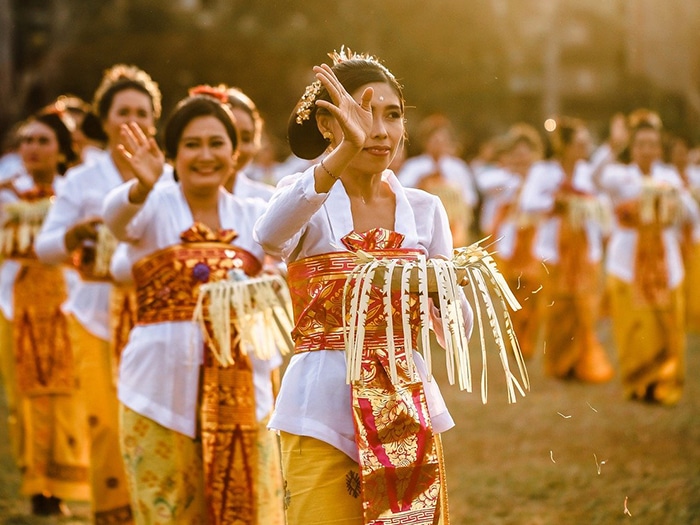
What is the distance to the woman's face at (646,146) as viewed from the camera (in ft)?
33.5

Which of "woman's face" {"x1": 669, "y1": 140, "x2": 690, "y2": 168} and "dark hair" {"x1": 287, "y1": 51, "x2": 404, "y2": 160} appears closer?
"dark hair" {"x1": 287, "y1": 51, "x2": 404, "y2": 160}

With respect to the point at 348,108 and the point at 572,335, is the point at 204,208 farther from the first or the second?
the point at 572,335

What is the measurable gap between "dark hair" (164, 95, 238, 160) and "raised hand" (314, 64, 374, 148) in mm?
1482

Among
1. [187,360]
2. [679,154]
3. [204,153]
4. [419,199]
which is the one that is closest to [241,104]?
[204,153]

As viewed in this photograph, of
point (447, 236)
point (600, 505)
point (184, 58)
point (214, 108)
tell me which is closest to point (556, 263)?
point (600, 505)

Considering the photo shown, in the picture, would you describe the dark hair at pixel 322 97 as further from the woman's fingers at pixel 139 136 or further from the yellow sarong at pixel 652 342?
the yellow sarong at pixel 652 342

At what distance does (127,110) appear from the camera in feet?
21.1

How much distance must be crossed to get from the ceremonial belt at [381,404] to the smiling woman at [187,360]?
121 cm

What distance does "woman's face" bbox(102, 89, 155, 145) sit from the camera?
6.41 m

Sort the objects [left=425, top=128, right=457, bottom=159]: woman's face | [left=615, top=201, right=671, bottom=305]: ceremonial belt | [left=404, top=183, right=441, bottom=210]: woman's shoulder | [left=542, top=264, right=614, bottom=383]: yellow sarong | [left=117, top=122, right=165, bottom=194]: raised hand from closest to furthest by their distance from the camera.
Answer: [left=404, top=183, right=441, bottom=210]: woman's shoulder → [left=117, top=122, right=165, bottom=194]: raised hand → [left=615, top=201, right=671, bottom=305]: ceremonial belt → [left=542, top=264, right=614, bottom=383]: yellow sarong → [left=425, top=128, right=457, bottom=159]: woman's face

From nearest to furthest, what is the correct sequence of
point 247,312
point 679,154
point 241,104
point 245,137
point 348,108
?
point 348,108 → point 247,312 → point 241,104 → point 245,137 → point 679,154

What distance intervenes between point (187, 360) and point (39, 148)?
3.28 m

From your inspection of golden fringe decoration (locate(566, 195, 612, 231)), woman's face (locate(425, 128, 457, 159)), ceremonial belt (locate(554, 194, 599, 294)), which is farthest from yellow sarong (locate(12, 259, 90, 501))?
woman's face (locate(425, 128, 457, 159))

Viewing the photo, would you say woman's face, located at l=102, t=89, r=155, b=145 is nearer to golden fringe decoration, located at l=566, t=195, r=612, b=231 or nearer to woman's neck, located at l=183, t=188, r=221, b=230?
woman's neck, located at l=183, t=188, r=221, b=230
